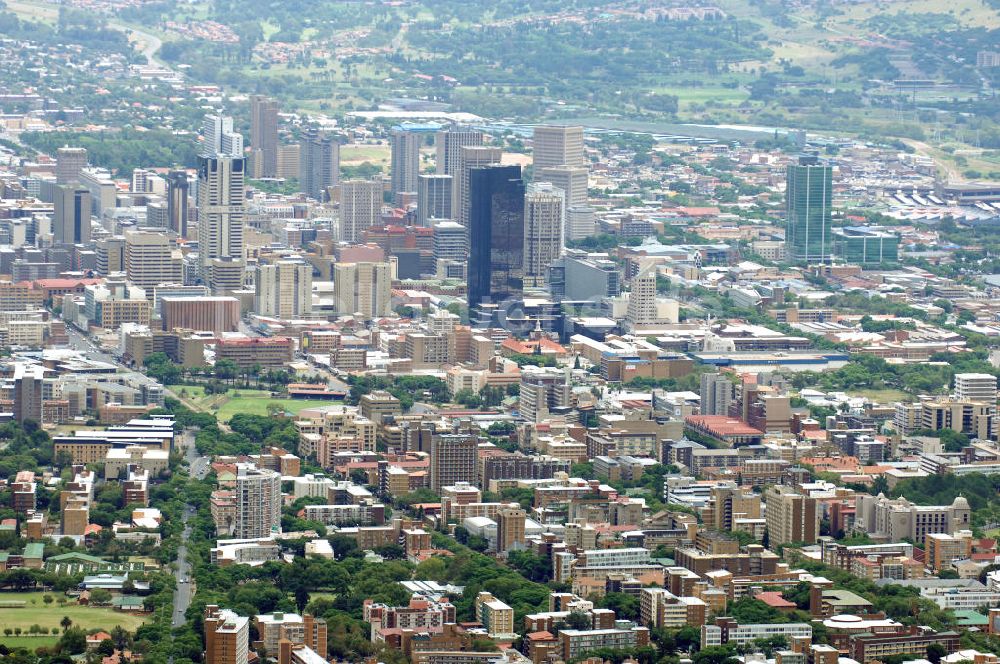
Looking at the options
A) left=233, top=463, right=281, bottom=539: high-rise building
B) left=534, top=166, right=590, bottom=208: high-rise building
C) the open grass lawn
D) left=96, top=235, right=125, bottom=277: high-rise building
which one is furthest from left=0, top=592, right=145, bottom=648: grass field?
left=534, top=166, right=590, bottom=208: high-rise building

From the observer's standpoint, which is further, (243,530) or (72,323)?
(72,323)

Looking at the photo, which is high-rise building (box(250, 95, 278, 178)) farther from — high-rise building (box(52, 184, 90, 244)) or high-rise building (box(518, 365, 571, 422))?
high-rise building (box(518, 365, 571, 422))

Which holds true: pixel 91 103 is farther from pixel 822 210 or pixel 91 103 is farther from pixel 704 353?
pixel 704 353

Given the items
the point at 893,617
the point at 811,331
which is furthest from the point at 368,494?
the point at 811,331

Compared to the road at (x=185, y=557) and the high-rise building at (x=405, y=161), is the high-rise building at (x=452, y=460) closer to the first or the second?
the road at (x=185, y=557)

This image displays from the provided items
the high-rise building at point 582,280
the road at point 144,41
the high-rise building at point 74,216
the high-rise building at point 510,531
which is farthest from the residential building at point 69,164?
the high-rise building at point 510,531

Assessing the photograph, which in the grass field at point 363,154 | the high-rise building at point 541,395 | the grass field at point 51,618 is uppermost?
the grass field at point 363,154
